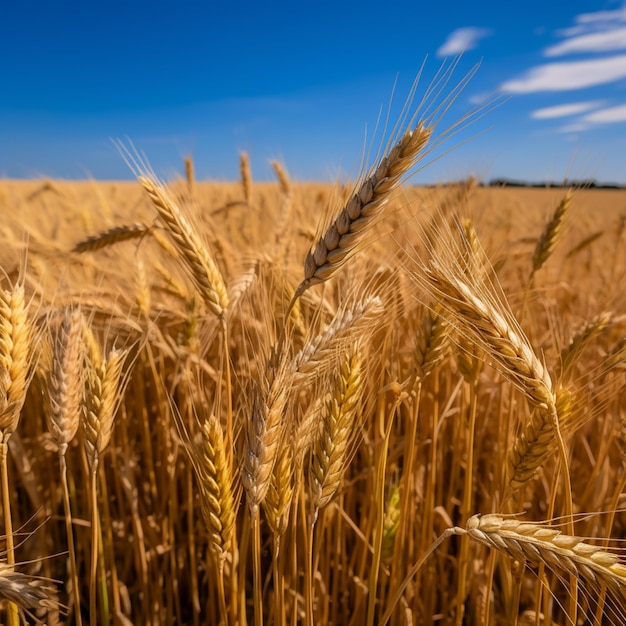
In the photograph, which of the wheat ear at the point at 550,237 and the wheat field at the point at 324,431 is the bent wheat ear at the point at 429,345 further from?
the wheat ear at the point at 550,237

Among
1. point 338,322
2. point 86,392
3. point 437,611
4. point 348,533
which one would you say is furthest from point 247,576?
point 338,322

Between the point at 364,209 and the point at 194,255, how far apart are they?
0.50 meters

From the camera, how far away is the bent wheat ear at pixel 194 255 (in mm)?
1243

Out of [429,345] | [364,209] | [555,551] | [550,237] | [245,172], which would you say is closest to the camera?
[555,551]

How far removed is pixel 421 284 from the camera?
1.07m

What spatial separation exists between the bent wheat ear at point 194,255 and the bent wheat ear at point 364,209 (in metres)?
0.34

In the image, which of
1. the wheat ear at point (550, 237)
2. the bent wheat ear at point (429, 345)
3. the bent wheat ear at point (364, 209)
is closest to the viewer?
the bent wheat ear at point (364, 209)

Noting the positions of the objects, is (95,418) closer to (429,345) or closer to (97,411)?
(97,411)

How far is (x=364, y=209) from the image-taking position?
0.94 meters

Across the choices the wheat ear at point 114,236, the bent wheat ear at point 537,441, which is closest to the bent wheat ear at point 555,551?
the bent wheat ear at point 537,441

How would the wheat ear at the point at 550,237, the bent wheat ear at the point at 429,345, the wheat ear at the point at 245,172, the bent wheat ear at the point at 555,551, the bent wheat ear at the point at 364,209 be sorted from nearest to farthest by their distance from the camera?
the bent wheat ear at the point at 555,551, the bent wheat ear at the point at 364,209, the bent wheat ear at the point at 429,345, the wheat ear at the point at 550,237, the wheat ear at the point at 245,172

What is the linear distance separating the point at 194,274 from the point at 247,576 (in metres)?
1.27

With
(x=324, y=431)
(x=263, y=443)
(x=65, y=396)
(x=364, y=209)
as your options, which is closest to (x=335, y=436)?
(x=324, y=431)

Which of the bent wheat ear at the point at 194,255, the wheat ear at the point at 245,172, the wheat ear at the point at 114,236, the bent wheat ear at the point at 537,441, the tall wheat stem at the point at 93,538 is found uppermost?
the wheat ear at the point at 245,172
